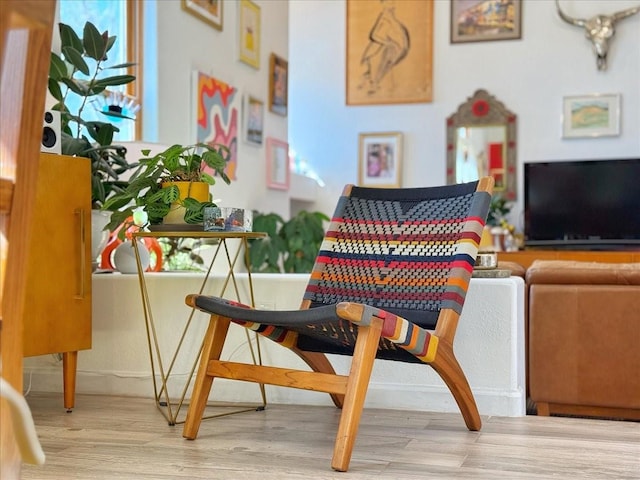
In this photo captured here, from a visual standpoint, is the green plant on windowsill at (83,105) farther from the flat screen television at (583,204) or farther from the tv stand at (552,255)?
the flat screen television at (583,204)

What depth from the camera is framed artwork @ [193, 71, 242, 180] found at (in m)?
A: 5.11

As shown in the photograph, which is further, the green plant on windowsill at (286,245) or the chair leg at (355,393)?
the green plant on windowsill at (286,245)

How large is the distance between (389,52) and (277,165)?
1.96m

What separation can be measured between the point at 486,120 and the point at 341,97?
1433 millimetres

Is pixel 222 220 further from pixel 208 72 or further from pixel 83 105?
pixel 208 72

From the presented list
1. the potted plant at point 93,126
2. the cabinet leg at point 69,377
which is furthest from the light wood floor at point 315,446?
the potted plant at point 93,126

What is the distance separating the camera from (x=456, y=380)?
2.37m

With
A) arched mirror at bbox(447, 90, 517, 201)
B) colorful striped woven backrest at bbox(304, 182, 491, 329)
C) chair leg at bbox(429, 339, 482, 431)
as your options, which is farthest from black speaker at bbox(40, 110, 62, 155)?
arched mirror at bbox(447, 90, 517, 201)

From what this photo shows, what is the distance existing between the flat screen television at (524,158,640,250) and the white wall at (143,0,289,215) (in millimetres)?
2290

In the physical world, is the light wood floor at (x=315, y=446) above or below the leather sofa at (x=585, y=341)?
below

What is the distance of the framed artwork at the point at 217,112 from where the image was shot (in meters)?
5.11

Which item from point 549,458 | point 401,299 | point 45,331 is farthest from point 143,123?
point 549,458

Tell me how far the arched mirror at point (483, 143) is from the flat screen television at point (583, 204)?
0.22 meters

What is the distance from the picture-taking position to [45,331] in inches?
104
